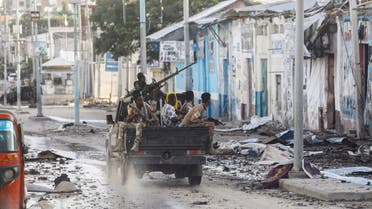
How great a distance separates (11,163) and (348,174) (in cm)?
876

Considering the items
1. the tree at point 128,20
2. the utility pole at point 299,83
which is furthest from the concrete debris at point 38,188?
the tree at point 128,20

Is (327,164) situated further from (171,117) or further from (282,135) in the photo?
(282,135)

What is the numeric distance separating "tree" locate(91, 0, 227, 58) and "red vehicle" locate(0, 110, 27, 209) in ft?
163

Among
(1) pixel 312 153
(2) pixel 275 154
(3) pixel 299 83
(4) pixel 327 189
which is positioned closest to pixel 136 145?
(3) pixel 299 83

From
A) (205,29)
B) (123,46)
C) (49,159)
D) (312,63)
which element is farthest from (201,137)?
(123,46)

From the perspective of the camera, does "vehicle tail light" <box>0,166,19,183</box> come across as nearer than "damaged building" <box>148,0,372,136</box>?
Yes

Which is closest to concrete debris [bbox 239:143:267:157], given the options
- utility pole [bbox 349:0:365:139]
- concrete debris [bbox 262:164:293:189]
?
utility pole [bbox 349:0:365:139]

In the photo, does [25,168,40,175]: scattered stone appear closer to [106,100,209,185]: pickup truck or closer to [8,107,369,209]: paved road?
[8,107,369,209]: paved road

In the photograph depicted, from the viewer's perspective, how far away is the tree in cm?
6362

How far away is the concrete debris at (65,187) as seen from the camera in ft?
60.1

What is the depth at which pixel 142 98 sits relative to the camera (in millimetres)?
19891

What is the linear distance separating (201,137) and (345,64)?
14.9 metres

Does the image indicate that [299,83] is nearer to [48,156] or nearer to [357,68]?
[357,68]

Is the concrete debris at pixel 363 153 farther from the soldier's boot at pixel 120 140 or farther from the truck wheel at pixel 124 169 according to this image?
the soldier's boot at pixel 120 140
